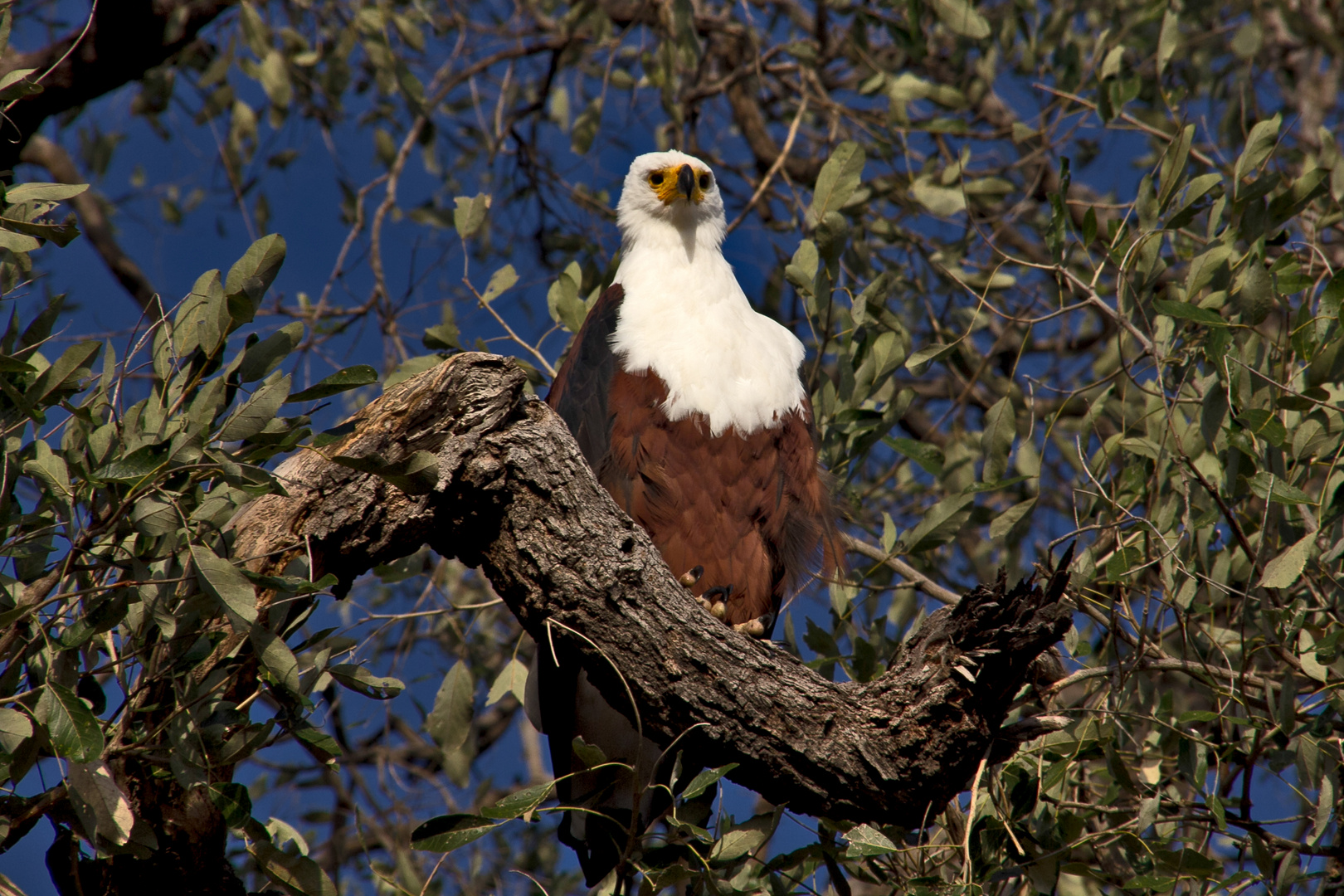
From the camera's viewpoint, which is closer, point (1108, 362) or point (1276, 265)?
point (1276, 265)

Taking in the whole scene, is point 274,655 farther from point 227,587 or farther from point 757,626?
point 757,626

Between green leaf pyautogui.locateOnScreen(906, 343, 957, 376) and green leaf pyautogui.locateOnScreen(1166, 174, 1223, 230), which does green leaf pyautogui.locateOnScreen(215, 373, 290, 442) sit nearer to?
green leaf pyautogui.locateOnScreen(906, 343, 957, 376)

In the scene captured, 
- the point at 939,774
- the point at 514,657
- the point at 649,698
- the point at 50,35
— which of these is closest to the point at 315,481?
the point at 649,698

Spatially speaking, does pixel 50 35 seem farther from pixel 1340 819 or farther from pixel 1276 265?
pixel 1340 819

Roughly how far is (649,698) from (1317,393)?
1492mm

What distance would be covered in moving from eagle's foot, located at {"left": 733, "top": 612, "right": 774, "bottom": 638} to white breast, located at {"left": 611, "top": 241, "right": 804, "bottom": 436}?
0.51 m

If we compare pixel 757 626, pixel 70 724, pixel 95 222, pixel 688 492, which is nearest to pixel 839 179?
pixel 688 492

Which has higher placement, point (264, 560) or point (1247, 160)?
point (1247, 160)

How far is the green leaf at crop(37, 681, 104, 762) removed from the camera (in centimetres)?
157

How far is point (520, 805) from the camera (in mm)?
1880

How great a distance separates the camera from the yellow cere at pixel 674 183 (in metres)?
3.42

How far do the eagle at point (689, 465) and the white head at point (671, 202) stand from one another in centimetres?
40

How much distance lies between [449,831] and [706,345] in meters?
1.51

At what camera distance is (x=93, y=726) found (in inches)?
62.6
